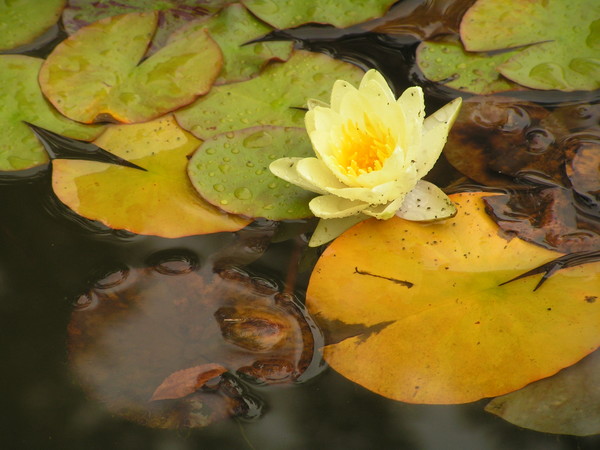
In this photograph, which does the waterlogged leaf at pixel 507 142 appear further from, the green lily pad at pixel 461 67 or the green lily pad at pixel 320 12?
the green lily pad at pixel 320 12

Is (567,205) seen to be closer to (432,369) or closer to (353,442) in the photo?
(432,369)

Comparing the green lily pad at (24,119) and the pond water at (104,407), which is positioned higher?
Result: the green lily pad at (24,119)

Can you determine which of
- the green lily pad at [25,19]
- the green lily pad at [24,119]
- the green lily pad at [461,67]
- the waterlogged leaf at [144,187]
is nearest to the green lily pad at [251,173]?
the waterlogged leaf at [144,187]

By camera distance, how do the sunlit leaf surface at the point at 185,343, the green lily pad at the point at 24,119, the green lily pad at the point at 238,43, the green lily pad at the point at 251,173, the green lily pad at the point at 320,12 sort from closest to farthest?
the sunlit leaf surface at the point at 185,343
the green lily pad at the point at 251,173
the green lily pad at the point at 24,119
the green lily pad at the point at 238,43
the green lily pad at the point at 320,12

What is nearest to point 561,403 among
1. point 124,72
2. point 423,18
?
point 423,18

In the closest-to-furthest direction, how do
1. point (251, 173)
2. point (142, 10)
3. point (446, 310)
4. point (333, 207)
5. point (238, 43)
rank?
1. point (446, 310)
2. point (333, 207)
3. point (251, 173)
4. point (238, 43)
5. point (142, 10)

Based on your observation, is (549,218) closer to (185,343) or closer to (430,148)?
(430,148)

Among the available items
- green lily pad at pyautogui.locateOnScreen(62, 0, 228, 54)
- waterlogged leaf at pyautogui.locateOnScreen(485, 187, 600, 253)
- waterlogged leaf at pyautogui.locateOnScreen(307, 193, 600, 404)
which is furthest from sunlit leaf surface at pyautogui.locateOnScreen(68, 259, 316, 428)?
green lily pad at pyautogui.locateOnScreen(62, 0, 228, 54)
